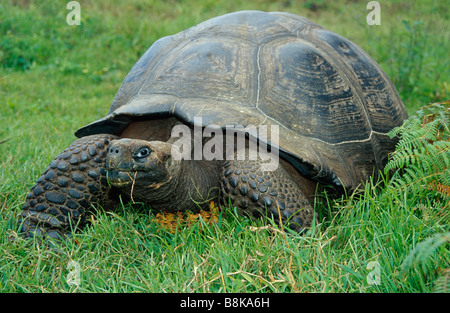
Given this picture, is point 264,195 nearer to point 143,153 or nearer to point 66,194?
point 143,153

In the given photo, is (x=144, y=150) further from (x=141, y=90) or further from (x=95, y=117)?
(x=95, y=117)

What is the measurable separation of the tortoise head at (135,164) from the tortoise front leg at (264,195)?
17.4 inches

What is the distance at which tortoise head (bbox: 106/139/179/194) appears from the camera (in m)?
2.43

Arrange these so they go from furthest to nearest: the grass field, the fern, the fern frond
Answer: the fern, the grass field, the fern frond

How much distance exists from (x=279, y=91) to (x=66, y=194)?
1539mm

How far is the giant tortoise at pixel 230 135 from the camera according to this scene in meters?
2.67

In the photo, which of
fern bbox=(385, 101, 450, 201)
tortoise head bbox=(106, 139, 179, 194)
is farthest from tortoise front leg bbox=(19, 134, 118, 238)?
fern bbox=(385, 101, 450, 201)

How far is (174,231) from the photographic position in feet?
9.01

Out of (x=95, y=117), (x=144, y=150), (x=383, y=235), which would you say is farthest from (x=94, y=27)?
(x=383, y=235)

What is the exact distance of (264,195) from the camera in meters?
2.66

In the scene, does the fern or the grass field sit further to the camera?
the fern

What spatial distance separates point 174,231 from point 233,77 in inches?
42.5

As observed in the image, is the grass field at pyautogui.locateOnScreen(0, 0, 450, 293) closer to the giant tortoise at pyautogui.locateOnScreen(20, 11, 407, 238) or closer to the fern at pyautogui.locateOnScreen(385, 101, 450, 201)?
the fern at pyautogui.locateOnScreen(385, 101, 450, 201)

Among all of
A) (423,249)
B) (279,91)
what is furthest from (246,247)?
(279,91)
